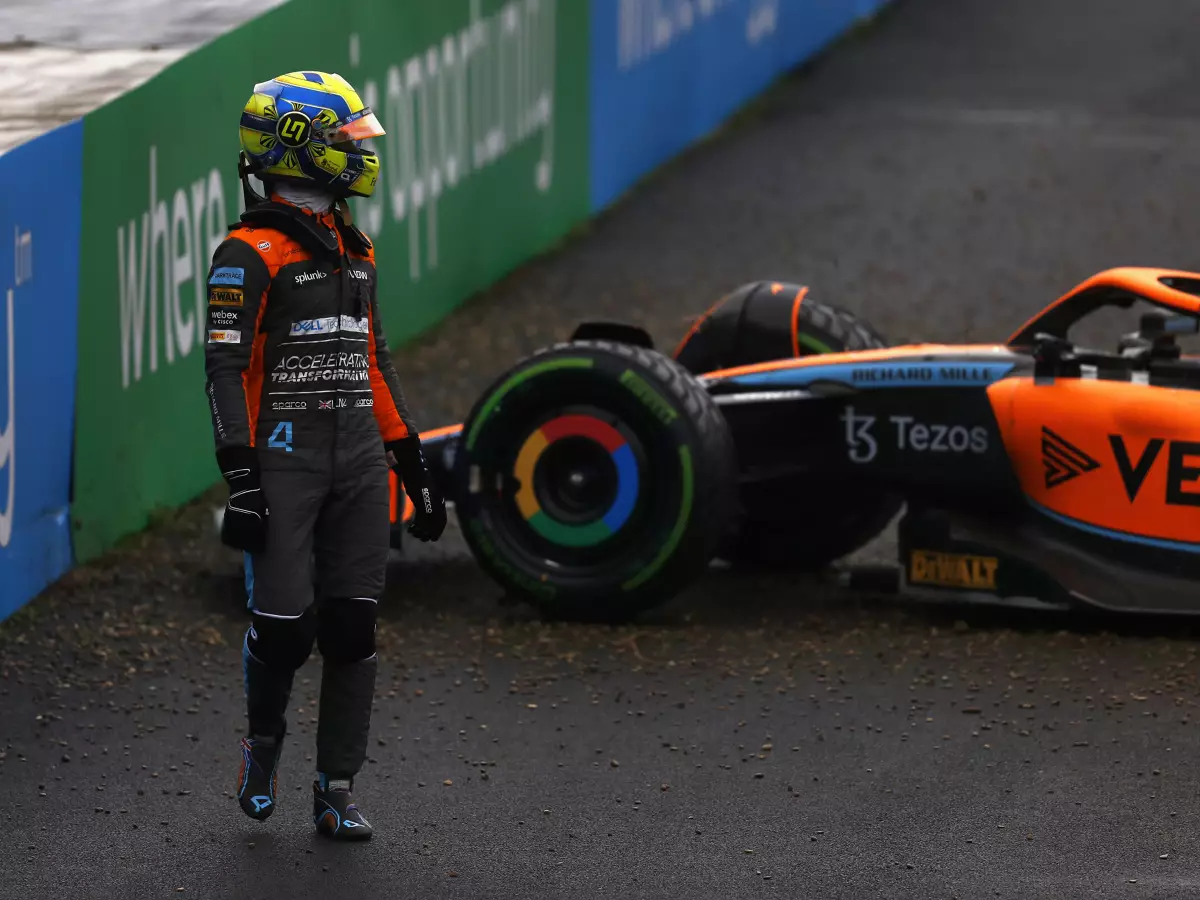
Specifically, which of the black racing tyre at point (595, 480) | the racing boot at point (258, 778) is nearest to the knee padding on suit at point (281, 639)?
the racing boot at point (258, 778)

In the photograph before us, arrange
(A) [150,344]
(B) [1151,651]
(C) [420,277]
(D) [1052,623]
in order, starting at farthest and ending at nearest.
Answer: (C) [420,277], (A) [150,344], (D) [1052,623], (B) [1151,651]

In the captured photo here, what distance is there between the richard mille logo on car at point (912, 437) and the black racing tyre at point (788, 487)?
0.37 m

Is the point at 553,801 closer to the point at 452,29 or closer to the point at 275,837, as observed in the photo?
the point at 275,837

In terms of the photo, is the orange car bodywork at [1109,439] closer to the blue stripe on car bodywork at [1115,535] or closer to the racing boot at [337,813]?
the blue stripe on car bodywork at [1115,535]

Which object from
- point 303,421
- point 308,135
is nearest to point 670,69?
point 308,135

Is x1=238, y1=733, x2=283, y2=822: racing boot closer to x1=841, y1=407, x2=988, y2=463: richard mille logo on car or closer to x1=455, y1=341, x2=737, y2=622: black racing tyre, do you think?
x1=455, y1=341, x2=737, y2=622: black racing tyre

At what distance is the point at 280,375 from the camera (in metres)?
5.71

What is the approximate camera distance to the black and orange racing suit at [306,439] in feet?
18.5

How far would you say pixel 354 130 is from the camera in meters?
5.75

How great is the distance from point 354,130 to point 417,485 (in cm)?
103

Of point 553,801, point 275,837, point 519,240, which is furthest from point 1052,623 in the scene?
point 519,240

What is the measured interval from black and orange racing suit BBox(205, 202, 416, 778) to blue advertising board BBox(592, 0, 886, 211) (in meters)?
10.6

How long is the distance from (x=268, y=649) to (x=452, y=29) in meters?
8.30

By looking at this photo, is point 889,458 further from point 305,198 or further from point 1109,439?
point 305,198
